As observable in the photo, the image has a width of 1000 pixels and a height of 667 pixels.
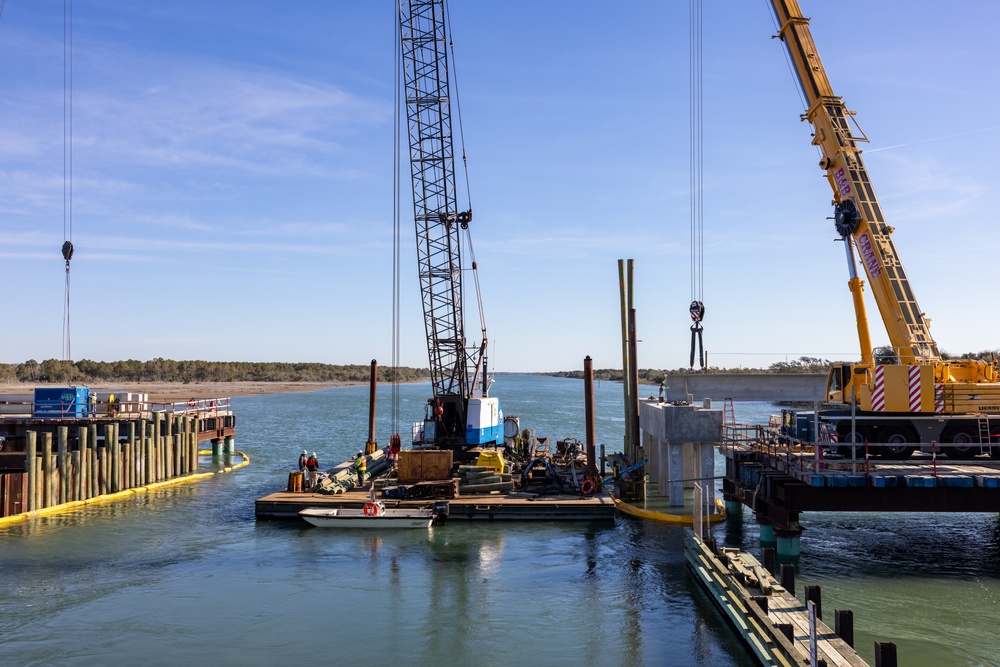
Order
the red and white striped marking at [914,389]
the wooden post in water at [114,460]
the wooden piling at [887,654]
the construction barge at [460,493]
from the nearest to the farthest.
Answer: the wooden piling at [887,654]
the red and white striped marking at [914,389]
the construction barge at [460,493]
the wooden post in water at [114,460]

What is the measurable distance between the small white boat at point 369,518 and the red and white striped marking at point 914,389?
14.9 meters

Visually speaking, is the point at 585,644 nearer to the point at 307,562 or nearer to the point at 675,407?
the point at 307,562

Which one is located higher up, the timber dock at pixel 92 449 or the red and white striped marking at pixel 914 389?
the red and white striped marking at pixel 914 389

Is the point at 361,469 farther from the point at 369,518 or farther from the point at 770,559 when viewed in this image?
the point at 770,559

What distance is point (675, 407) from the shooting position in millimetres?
28719

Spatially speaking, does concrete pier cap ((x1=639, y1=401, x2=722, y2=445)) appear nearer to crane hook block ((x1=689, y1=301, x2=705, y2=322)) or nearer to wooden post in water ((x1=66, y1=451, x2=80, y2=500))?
crane hook block ((x1=689, y1=301, x2=705, y2=322))

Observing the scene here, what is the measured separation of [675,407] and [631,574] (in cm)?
826

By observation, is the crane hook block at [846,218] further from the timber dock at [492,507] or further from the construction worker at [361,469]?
the construction worker at [361,469]

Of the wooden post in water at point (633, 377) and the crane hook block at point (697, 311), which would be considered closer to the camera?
the wooden post in water at point (633, 377)

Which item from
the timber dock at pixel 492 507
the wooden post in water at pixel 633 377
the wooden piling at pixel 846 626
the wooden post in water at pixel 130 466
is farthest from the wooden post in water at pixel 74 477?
the wooden piling at pixel 846 626

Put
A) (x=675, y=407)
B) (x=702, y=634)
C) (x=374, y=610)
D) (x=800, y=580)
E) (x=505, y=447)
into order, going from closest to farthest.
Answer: (x=702, y=634) < (x=374, y=610) < (x=800, y=580) < (x=675, y=407) < (x=505, y=447)

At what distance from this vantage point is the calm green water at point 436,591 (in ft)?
54.3

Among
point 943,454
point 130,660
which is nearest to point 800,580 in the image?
point 943,454

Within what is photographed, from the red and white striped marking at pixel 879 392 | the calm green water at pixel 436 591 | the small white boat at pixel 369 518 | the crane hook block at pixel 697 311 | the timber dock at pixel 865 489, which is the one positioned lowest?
the calm green water at pixel 436 591
